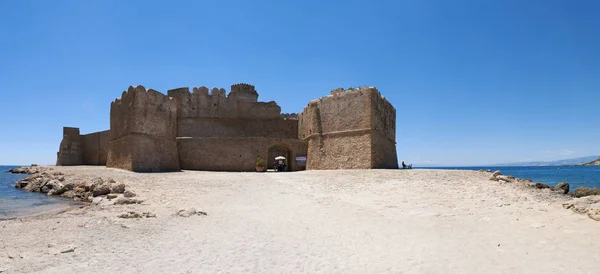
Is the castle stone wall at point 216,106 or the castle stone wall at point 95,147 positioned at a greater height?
the castle stone wall at point 216,106

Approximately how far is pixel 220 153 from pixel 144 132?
184 inches

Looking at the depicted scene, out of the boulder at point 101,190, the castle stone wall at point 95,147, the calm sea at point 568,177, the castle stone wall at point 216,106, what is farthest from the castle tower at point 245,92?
the calm sea at point 568,177

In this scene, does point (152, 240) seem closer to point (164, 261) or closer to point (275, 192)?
point (164, 261)

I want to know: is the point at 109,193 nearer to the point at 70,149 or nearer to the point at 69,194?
the point at 69,194

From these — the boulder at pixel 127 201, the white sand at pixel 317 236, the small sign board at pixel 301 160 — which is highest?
the small sign board at pixel 301 160

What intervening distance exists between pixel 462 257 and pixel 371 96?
47.3 ft

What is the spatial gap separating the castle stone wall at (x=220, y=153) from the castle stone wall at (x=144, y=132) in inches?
39.5

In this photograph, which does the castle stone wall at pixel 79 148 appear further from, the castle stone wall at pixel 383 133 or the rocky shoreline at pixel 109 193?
the castle stone wall at pixel 383 133

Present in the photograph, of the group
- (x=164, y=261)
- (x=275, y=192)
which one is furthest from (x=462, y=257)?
(x=275, y=192)

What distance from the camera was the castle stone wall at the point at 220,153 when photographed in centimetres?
2177

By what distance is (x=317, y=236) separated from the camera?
655 cm

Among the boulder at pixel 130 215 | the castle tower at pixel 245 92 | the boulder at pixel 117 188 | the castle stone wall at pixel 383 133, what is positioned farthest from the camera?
the castle tower at pixel 245 92

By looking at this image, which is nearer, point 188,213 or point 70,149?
point 188,213

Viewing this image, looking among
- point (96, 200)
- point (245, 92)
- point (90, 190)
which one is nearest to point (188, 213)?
point (96, 200)
